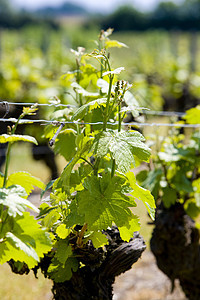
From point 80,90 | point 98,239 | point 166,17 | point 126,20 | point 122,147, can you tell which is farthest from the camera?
point 166,17

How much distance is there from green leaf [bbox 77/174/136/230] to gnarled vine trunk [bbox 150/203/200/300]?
1473 mm

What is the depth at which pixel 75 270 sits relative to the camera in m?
1.62

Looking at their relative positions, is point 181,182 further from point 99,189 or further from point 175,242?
point 99,189

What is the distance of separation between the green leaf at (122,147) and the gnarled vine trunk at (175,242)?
5.07 ft

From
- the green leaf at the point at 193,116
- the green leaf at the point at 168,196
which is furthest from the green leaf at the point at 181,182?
the green leaf at the point at 193,116

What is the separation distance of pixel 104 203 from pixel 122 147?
0.22 m

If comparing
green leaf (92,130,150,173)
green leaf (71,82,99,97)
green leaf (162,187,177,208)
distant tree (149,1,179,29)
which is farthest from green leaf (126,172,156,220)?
distant tree (149,1,179,29)

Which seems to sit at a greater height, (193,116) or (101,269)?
(193,116)

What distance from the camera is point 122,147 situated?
1.28m

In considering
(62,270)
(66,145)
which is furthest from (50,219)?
(66,145)

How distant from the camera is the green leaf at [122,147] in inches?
49.0

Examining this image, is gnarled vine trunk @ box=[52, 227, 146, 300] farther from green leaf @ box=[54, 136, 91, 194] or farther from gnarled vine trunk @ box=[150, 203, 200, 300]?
gnarled vine trunk @ box=[150, 203, 200, 300]

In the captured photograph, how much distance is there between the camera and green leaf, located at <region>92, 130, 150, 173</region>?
125 centimetres

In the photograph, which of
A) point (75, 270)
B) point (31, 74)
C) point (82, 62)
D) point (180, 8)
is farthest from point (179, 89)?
point (180, 8)
